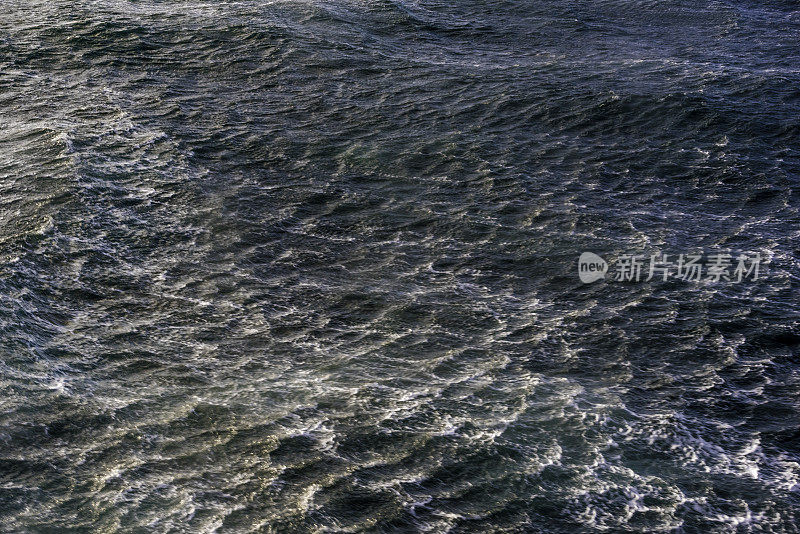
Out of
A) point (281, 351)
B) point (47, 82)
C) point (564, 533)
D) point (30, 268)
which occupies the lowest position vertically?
point (564, 533)

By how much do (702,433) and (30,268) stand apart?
7019 millimetres

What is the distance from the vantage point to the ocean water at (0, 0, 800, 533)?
6363 millimetres

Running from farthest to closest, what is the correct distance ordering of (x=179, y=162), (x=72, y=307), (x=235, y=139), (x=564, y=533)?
1. (x=235, y=139)
2. (x=179, y=162)
3. (x=72, y=307)
4. (x=564, y=533)

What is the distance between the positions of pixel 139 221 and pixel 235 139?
8.66 feet

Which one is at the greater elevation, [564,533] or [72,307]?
[72,307]

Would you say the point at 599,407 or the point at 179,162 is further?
the point at 179,162

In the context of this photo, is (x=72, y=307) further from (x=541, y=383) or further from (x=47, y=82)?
(x=47, y=82)

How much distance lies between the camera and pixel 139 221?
9914 millimetres

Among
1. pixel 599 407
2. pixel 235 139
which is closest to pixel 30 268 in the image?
pixel 235 139

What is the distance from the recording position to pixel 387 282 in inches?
355

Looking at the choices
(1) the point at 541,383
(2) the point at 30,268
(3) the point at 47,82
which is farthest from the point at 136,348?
(3) the point at 47,82

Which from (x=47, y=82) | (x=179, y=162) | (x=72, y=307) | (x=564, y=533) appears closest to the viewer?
(x=564, y=533)

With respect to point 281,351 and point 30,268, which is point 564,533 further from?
point 30,268

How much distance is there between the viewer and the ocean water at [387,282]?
6363mm
